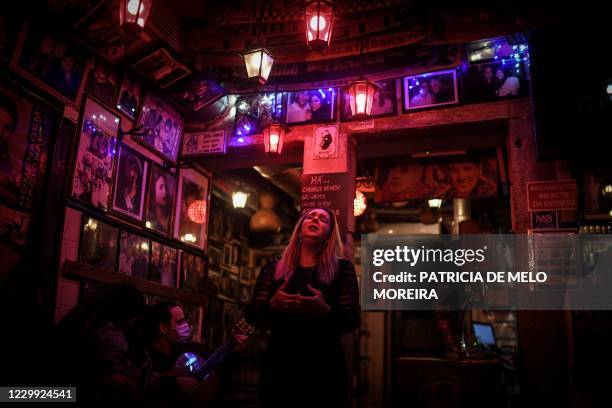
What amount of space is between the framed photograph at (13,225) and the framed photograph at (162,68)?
2.80 meters

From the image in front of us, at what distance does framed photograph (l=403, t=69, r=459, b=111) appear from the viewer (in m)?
7.95

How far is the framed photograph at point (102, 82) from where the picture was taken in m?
7.03

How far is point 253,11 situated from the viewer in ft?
28.7

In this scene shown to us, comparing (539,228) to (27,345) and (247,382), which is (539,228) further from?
(247,382)

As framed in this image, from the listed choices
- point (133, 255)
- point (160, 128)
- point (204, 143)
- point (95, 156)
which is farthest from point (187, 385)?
point (204, 143)

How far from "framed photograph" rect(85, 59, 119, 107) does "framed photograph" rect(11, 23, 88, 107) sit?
0.14 metres

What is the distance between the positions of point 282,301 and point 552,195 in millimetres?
5268

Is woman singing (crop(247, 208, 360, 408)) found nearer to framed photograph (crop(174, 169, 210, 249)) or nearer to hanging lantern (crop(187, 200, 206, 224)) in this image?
framed photograph (crop(174, 169, 210, 249))

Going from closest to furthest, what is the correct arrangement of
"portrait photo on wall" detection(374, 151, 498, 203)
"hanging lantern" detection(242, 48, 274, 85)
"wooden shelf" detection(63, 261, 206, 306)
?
1. "wooden shelf" detection(63, 261, 206, 306)
2. "hanging lantern" detection(242, 48, 274, 85)
3. "portrait photo on wall" detection(374, 151, 498, 203)

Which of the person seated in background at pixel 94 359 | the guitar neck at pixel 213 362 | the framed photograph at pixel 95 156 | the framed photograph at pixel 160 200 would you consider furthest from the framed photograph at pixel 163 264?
the person seated in background at pixel 94 359

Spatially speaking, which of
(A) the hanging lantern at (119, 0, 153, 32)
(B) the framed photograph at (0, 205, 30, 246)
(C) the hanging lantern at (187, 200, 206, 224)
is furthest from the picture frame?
(B) the framed photograph at (0, 205, 30, 246)

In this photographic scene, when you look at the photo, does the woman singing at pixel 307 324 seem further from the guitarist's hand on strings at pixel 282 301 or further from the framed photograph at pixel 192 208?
the framed photograph at pixel 192 208

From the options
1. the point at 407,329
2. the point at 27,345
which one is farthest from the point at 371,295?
the point at 27,345

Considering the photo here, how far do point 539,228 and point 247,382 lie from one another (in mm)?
8508
